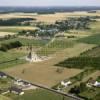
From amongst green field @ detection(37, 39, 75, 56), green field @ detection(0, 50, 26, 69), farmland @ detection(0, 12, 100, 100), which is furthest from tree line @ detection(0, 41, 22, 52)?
green field @ detection(37, 39, 75, 56)

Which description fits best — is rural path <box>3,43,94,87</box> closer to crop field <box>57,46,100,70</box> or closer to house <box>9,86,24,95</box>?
crop field <box>57,46,100,70</box>

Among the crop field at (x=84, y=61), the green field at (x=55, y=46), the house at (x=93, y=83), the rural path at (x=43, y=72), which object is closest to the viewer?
the house at (x=93, y=83)

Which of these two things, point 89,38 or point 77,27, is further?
point 77,27

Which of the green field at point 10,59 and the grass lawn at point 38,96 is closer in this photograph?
the grass lawn at point 38,96

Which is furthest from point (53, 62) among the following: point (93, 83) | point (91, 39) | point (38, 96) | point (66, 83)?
point (91, 39)

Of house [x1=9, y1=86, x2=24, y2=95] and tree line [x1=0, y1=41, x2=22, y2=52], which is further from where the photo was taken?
tree line [x1=0, y1=41, x2=22, y2=52]

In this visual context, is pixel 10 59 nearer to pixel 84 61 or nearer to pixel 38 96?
pixel 84 61

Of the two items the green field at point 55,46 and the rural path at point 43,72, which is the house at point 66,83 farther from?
the green field at point 55,46

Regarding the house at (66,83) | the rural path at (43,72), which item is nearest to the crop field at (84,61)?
the rural path at (43,72)

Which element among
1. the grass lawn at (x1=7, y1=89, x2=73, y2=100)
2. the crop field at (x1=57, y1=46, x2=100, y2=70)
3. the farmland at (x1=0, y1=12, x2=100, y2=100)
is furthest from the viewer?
the crop field at (x1=57, y1=46, x2=100, y2=70)

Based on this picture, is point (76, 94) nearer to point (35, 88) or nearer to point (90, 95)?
point (90, 95)

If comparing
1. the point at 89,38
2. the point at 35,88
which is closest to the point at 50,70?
the point at 35,88
